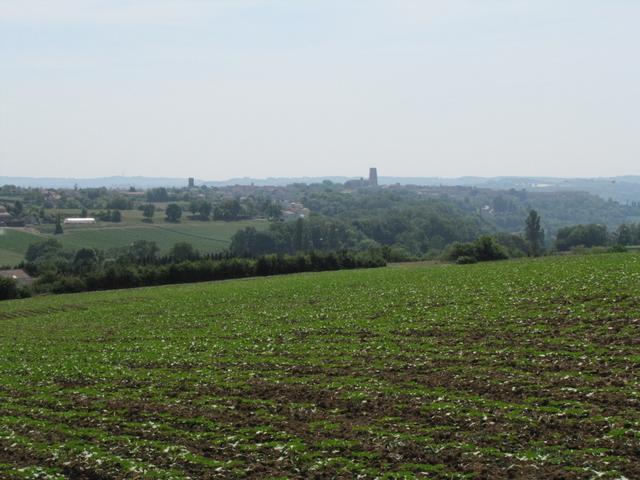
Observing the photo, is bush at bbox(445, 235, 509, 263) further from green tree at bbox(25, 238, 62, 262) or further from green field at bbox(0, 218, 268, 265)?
green tree at bbox(25, 238, 62, 262)

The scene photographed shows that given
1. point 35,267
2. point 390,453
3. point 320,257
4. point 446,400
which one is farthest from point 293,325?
point 35,267

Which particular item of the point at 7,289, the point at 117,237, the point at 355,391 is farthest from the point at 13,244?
the point at 355,391

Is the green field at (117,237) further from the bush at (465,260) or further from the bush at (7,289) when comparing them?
the bush at (465,260)

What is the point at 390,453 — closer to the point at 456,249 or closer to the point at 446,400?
the point at 446,400

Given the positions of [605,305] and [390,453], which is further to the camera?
[605,305]

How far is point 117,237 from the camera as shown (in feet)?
595

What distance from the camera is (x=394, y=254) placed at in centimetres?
10375

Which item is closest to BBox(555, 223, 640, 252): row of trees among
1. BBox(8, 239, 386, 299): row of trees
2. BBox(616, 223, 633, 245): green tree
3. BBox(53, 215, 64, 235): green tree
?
BBox(616, 223, 633, 245): green tree

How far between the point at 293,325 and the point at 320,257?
1954 inches

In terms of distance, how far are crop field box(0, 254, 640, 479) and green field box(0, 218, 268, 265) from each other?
129 meters

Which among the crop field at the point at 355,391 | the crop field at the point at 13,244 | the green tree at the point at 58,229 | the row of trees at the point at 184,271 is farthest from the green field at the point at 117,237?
the crop field at the point at 355,391

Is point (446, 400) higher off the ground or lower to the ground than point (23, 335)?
higher

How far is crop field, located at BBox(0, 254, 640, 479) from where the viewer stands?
15859mm

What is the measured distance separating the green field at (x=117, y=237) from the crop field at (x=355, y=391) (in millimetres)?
129111
